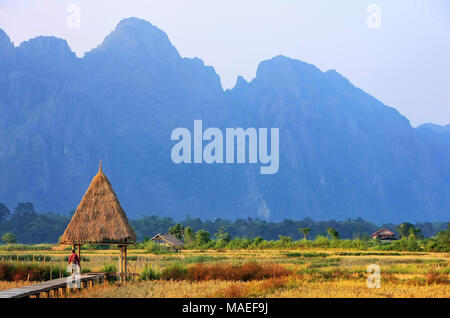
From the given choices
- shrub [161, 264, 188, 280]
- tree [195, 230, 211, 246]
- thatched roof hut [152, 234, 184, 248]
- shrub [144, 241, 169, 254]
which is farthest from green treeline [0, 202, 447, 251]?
shrub [161, 264, 188, 280]

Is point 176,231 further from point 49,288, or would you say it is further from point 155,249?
point 49,288

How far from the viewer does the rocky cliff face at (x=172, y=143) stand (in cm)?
14750

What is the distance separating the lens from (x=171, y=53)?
191875 mm

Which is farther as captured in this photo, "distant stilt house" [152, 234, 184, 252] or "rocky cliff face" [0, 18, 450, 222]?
"rocky cliff face" [0, 18, 450, 222]

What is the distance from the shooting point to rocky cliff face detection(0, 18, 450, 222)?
484 ft

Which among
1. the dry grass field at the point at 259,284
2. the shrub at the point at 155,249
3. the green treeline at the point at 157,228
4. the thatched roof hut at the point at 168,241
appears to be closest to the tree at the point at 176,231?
the thatched roof hut at the point at 168,241

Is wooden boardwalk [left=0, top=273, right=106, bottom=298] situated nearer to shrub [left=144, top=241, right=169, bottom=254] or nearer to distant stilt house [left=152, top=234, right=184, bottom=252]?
shrub [left=144, top=241, right=169, bottom=254]

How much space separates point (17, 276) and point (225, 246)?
3545 centimetres

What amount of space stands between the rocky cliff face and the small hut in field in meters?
119

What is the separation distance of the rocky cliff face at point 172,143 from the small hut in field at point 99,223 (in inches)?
4702

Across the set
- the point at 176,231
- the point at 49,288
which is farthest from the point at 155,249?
the point at 49,288

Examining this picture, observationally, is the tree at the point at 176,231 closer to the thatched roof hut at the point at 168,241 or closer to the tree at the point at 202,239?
the tree at the point at 202,239

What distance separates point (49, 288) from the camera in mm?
17297
